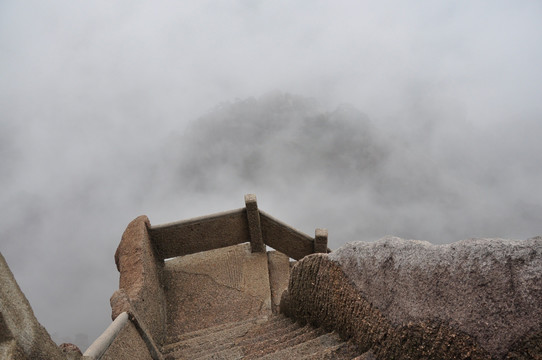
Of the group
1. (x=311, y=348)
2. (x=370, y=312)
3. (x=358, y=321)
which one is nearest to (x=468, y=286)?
(x=370, y=312)

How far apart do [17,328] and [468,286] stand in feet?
6.38

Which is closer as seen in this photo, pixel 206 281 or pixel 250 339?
pixel 250 339

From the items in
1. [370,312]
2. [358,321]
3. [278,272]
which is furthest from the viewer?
[278,272]

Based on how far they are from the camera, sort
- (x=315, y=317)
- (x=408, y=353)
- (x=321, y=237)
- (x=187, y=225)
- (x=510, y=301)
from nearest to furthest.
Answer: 1. (x=510, y=301)
2. (x=408, y=353)
3. (x=315, y=317)
4. (x=187, y=225)
5. (x=321, y=237)

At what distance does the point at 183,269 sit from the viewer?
6852mm

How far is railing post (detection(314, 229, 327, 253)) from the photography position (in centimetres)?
706

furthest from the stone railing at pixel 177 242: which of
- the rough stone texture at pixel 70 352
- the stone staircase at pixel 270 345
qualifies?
the rough stone texture at pixel 70 352

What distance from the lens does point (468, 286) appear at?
1.94m

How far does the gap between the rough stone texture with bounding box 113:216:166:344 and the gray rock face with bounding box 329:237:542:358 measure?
10.3 feet

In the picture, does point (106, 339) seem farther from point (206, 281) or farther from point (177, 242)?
point (206, 281)

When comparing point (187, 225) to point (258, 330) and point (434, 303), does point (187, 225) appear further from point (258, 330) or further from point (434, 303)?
point (434, 303)

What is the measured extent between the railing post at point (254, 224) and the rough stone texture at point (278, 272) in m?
0.37

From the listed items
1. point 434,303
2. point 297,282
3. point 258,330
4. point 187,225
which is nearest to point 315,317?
point 297,282

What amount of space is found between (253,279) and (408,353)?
487 cm
